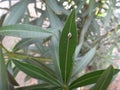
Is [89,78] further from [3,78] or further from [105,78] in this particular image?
[3,78]

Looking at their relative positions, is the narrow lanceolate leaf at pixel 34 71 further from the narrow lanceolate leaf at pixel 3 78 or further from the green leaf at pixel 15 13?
the green leaf at pixel 15 13

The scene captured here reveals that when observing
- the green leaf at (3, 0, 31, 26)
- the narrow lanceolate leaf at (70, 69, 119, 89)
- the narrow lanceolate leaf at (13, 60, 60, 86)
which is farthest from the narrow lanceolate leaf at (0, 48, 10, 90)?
the green leaf at (3, 0, 31, 26)

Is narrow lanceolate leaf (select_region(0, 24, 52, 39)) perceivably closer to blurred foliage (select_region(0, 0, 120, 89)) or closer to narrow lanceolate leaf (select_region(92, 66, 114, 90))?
blurred foliage (select_region(0, 0, 120, 89))

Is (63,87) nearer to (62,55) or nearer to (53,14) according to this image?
(62,55)

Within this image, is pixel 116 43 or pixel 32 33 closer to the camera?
pixel 32 33

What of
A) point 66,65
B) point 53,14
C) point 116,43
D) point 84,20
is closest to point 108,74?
point 66,65

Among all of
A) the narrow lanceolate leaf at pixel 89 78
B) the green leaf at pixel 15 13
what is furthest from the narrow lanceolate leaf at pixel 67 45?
the green leaf at pixel 15 13

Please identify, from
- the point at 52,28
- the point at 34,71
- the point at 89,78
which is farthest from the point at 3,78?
the point at 52,28
